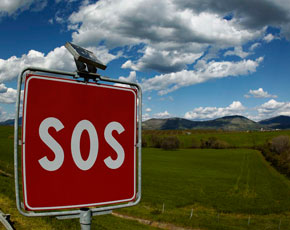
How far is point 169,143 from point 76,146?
13421 cm

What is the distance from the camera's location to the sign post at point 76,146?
1.76m

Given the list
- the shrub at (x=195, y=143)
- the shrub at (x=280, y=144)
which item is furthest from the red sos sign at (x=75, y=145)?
the shrub at (x=195, y=143)

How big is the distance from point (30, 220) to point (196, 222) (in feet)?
62.8

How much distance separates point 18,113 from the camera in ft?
5.52

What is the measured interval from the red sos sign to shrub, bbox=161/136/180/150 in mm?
133353

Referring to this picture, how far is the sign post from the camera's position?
176cm

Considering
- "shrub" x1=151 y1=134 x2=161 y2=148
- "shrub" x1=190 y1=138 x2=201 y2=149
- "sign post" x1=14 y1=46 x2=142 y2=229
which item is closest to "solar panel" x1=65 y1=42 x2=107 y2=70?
"sign post" x1=14 y1=46 x2=142 y2=229

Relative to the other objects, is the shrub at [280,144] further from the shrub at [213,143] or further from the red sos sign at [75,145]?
the red sos sign at [75,145]

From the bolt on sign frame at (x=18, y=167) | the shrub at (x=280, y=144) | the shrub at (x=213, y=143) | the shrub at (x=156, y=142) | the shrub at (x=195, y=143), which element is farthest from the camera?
the shrub at (x=195, y=143)

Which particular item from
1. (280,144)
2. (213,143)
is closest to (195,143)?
(213,143)

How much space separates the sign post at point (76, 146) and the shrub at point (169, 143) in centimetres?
13334

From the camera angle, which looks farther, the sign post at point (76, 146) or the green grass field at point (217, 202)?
the green grass field at point (217, 202)

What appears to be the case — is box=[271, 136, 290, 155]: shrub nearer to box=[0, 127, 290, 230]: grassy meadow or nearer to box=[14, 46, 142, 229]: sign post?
box=[0, 127, 290, 230]: grassy meadow

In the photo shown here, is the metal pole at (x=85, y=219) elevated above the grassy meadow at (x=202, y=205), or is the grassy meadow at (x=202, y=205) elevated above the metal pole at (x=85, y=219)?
the metal pole at (x=85, y=219)
